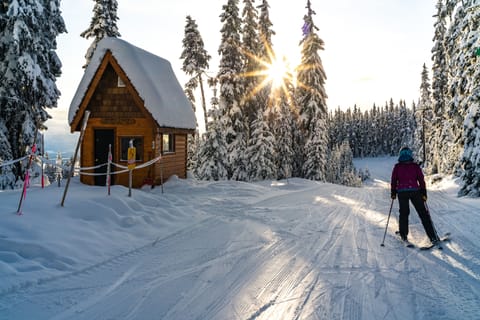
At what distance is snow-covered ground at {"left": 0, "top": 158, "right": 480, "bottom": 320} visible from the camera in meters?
4.36

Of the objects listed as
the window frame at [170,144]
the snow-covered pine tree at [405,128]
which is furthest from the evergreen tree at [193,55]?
the snow-covered pine tree at [405,128]

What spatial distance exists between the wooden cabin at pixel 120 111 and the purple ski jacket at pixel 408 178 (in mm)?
10241

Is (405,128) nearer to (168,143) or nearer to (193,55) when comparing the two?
(193,55)

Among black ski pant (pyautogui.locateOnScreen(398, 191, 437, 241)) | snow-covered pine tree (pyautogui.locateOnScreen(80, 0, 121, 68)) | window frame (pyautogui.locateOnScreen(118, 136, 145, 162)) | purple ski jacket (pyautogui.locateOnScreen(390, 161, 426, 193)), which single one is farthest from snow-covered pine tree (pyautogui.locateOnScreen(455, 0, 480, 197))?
snow-covered pine tree (pyautogui.locateOnScreen(80, 0, 121, 68))

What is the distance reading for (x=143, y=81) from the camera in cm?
1619

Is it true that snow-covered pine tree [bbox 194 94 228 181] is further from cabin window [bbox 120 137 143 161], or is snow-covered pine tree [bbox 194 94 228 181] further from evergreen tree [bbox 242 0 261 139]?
cabin window [bbox 120 137 143 161]

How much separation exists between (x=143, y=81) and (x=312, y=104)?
1666cm

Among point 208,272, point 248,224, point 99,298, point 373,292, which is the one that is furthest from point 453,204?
point 99,298

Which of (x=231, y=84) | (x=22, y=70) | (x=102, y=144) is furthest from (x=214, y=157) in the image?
(x=22, y=70)

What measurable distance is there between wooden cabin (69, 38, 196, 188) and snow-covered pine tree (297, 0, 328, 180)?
49.5 ft

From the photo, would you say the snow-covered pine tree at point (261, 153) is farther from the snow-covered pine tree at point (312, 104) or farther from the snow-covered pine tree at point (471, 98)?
the snow-covered pine tree at point (471, 98)

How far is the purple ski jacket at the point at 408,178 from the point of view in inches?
305

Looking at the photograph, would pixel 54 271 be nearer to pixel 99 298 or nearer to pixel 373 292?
pixel 99 298

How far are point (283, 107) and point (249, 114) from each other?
3336 mm
